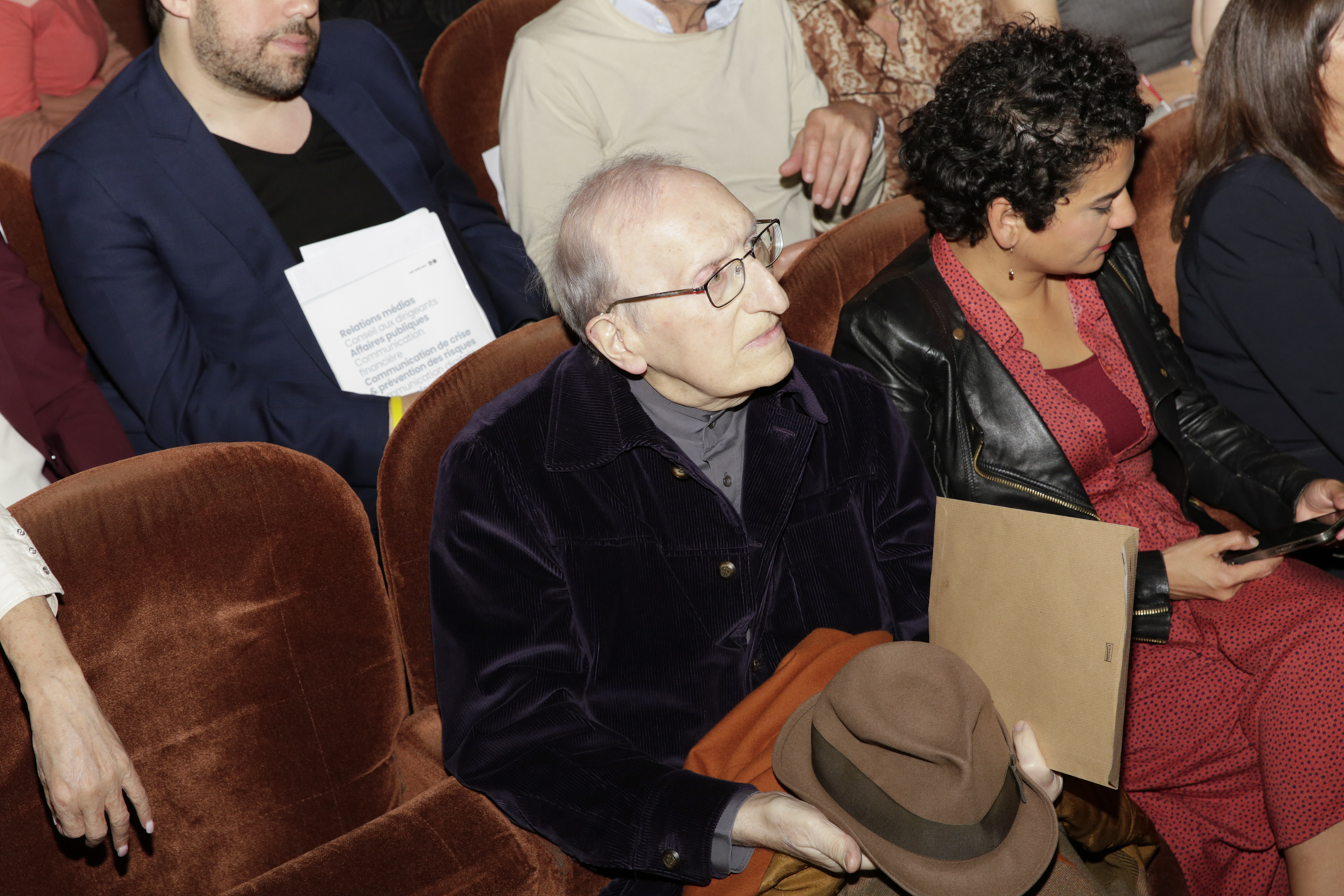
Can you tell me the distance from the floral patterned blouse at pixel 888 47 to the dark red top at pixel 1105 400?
1059mm

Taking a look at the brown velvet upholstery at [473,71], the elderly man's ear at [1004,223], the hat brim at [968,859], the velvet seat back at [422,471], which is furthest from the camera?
the brown velvet upholstery at [473,71]

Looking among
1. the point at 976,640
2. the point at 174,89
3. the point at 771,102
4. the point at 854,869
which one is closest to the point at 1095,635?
the point at 976,640

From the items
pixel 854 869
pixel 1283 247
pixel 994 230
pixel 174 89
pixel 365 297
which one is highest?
pixel 174 89

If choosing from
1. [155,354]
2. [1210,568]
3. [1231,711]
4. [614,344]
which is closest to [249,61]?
[155,354]

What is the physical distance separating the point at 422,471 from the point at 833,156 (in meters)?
1.22

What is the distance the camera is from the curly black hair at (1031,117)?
1.77 metres

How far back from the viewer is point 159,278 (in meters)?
1.99

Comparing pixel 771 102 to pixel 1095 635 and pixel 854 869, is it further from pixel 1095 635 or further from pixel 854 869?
pixel 854 869

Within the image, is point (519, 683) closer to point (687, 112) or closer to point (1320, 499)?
point (1320, 499)

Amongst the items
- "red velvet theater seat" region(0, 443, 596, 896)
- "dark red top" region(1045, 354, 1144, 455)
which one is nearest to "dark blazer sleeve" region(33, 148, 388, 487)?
"red velvet theater seat" region(0, 443, 596, 896)

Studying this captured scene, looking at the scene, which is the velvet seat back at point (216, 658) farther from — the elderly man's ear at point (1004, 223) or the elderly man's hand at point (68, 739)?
the elderly man's ear at point (1004, 223)

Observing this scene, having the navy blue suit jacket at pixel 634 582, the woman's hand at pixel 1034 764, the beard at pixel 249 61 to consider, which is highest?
the beard at pixel 249 61

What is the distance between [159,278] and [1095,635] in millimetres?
1747

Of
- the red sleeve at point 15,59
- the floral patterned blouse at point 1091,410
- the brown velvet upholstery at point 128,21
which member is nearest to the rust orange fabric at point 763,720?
the floral patterned blouse at point 1091,410
